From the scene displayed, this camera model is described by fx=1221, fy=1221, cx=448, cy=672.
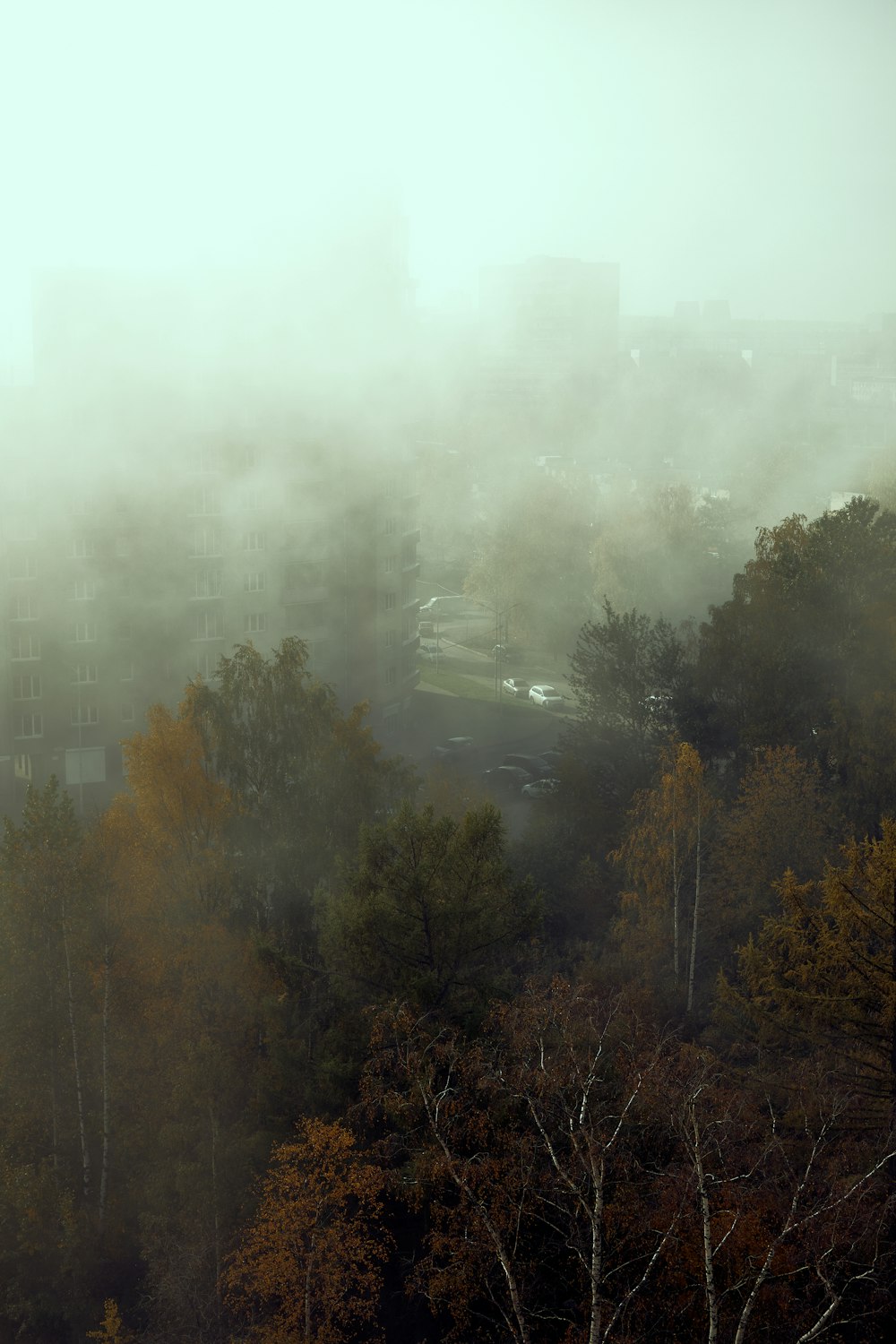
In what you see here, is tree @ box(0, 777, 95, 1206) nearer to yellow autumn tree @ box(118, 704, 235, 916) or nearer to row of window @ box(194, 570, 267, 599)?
yellow autumn tree @ box(118, 704, 235, 916)

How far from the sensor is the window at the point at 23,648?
41.4 ft

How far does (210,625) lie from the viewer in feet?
45.8

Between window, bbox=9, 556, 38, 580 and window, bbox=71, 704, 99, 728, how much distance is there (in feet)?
4.81

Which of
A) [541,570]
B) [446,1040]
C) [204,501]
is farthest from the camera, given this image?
[541,570]

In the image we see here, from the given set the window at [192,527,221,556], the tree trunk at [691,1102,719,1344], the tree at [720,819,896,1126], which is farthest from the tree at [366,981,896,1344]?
the window at [192,527,221,556]

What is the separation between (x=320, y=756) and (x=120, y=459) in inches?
212

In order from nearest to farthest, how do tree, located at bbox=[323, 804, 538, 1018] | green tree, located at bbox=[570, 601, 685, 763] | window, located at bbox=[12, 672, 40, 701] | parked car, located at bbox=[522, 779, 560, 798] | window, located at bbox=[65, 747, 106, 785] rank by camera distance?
tree, located at bbox=[323, 804, 538, 1018]
green tree, located at bbox=[570, 601, 685, 763]
parked car, located at bbox=[522, 779, 560, 798]
window, located at bbox=[12, 672, 40, 701]
window, located at bbox=[65, 747, 106, 785]

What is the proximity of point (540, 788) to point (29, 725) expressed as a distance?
5.40m

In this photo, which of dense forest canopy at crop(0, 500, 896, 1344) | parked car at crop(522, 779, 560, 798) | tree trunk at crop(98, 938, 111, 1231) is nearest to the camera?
dense forest canopy at crop(0, 500, 896, 1344)

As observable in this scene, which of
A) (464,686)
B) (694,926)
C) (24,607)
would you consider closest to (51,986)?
(694,926)

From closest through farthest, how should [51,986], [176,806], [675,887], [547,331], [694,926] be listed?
[51,986], [694,926], [675,887], [176,806], [547,331]

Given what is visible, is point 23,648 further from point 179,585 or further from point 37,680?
point 179,585

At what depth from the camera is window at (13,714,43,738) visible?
41.9 ft

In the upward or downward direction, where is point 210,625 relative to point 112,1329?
upward
